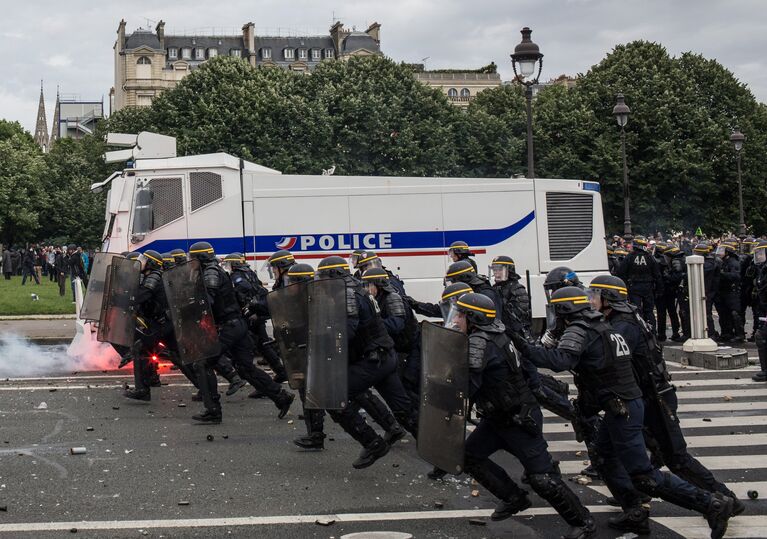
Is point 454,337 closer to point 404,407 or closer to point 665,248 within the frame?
point 404,407

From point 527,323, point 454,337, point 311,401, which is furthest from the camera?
point 527,323

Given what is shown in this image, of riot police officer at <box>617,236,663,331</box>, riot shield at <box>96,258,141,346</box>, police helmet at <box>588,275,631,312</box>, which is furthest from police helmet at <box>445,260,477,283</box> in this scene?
riot police officer at <box>617,236,663,331</box>

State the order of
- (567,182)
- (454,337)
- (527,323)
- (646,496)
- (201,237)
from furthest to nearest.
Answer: (567,182), (201,237), (527,323), (646,496), (454,337)

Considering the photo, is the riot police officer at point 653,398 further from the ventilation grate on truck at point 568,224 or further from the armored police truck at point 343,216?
the ventilation grate on truck at point 568,224

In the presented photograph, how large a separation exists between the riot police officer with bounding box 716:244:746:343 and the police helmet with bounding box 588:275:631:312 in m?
10.3

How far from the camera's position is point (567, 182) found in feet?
55.8

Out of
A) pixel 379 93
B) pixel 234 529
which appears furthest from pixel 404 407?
pixel 379 93

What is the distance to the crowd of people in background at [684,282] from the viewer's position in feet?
52.7

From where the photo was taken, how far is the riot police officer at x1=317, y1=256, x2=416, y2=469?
26.6ft

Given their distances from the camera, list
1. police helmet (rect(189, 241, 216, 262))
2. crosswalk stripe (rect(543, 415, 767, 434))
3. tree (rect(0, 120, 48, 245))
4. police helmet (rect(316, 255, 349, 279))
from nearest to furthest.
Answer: police helmet (rect(316, 255, 349, 279))
crosswalk stripe (rect(543, 415, 767, 434))
police helmet (rect(189, 241, 216, 262))
tree (rect(0, 120, 48, 245))

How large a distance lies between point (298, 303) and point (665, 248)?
1069 centimetres

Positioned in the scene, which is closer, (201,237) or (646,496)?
(646,496)

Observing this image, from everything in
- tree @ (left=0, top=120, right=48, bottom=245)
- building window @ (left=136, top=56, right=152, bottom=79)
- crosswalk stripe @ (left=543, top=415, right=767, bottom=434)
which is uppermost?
building window @ (left=136, top=56, right=152, bottom=79)

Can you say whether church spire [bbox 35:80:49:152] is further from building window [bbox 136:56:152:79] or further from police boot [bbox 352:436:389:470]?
police boot [bbox 352:436:389:470]
